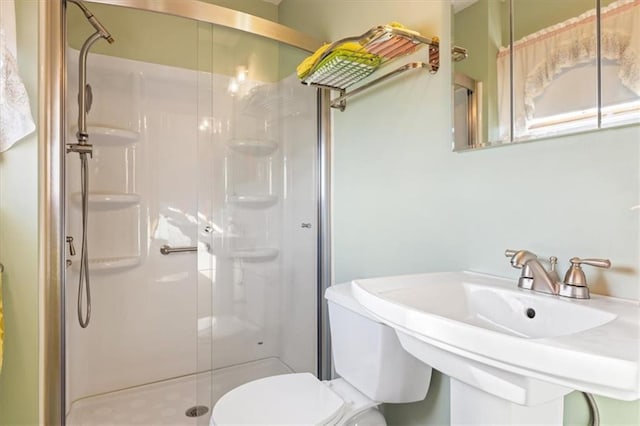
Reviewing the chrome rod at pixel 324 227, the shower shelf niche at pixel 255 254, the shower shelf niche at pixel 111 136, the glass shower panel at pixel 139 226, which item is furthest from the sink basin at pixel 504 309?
the shower shelf niche at pixel 111 136

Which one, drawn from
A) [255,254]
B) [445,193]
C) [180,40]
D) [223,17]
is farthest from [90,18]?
[445,193]

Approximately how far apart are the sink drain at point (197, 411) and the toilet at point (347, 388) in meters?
0.75

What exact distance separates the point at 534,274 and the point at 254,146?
140 centimetres

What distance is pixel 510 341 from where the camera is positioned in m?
0.51

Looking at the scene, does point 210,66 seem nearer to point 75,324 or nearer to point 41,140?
point 41,140

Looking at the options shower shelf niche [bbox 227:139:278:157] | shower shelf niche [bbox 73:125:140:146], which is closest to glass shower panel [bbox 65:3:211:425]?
shower shelf niche [bbox 73:125:140:146]

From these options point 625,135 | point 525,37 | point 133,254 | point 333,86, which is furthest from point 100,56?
point 625,135

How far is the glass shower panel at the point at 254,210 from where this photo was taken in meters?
1.76

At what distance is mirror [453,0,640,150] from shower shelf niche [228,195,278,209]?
1031 mm

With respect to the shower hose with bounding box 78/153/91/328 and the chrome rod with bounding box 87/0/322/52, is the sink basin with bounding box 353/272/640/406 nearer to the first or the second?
the chrome rod with bounding box 87/0/322/52

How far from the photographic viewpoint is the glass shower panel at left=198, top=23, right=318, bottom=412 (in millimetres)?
1759

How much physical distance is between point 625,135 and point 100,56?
2350 millimetres

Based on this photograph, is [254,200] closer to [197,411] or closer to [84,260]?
[84,260]

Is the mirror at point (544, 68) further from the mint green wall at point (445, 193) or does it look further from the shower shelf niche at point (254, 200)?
the shower shelf niche at point (254, 200)
